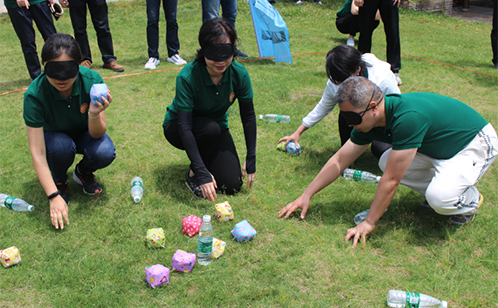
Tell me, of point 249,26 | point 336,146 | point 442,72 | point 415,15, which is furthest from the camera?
point 415,15

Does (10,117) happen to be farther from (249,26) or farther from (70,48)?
(249,26)

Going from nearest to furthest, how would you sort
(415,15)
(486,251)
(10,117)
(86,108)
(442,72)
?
(486,251) < (86,108) < (10,117) < (442,72) < (415,15)

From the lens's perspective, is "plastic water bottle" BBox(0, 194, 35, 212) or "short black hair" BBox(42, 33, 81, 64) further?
"plastic water bottle" BBox(0, 194, 35, 212)

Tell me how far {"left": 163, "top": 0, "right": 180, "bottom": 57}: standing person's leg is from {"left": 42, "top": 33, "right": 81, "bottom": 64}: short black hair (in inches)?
177

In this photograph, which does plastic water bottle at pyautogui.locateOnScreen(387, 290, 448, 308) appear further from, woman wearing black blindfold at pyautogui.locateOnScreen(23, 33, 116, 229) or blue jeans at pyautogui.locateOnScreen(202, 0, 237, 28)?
blue jeans at pyautogui.locateOnScreen(202, 0, 237, 28)

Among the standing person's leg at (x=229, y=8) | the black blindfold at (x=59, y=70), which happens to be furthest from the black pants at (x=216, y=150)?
the standing person's leg at (x=229, y=8)

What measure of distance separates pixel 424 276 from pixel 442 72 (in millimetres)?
5981

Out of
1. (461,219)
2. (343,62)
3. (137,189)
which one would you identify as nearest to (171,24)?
(137,189)

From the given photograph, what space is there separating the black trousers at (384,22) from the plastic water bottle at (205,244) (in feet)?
16.6

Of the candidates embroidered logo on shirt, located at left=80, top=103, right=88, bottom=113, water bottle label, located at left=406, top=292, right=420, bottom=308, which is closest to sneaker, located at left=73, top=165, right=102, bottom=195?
embroidered logo on shirt, located at left=80, top=103, right=88, bottom=113

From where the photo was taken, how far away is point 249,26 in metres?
11.2

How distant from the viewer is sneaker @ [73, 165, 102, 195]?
3.81 meters

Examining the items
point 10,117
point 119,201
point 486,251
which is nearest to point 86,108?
point 119,201

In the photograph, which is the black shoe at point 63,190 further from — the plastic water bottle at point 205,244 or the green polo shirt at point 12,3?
the green polo shirt at point 12,3
